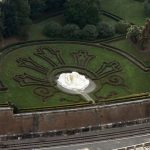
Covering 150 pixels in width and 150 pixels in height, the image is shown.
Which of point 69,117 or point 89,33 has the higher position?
point 89,33

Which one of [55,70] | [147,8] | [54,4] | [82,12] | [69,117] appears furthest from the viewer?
[147,8]

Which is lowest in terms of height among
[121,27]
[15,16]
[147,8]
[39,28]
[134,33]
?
[134,33]

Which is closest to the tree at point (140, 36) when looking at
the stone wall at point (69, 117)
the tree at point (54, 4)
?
the tree at point (54, 4)

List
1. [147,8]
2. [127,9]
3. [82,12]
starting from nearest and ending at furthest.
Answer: [82,12]
[147,8]
[127,9]

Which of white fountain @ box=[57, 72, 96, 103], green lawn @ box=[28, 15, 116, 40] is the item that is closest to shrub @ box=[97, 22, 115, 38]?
green lawn @ box=[28, 15, 116, 40]

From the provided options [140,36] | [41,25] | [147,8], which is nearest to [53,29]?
[41,25]

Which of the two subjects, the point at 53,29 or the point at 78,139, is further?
the point at 53,29

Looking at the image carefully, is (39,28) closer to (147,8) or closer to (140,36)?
(140,36)
